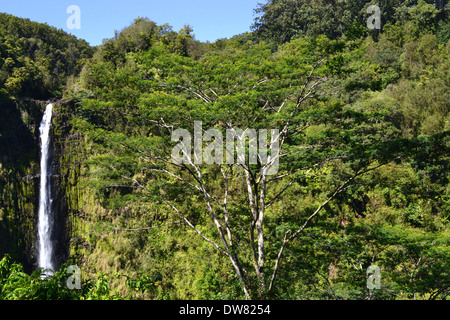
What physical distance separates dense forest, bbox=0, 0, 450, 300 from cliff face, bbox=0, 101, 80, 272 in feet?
0.23

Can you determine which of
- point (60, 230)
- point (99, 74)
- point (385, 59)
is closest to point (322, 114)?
point (99, 74)

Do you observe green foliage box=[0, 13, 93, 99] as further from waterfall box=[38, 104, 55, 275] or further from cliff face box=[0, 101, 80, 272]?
waterfall box=[38, 104, 55, 275]

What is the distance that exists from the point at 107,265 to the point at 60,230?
3998 millimetres

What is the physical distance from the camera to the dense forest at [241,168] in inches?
228

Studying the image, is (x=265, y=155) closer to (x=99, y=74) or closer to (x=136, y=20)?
(x=99, y=74)

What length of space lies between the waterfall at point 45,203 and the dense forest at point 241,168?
45 centimetres

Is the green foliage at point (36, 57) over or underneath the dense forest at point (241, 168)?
over

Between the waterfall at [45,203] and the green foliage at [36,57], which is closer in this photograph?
the waterfall at [45,203]

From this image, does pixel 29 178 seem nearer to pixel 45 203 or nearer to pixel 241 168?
pixel 45 203

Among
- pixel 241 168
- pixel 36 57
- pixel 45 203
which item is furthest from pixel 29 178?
pixel 241 168

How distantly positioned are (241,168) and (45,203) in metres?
11.0

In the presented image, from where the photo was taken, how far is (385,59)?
18.3 m

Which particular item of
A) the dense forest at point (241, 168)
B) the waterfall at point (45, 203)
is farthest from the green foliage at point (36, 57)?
the waterfall at point (45, 203)

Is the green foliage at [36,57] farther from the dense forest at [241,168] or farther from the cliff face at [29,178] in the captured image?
the cliff face at [29,178]
